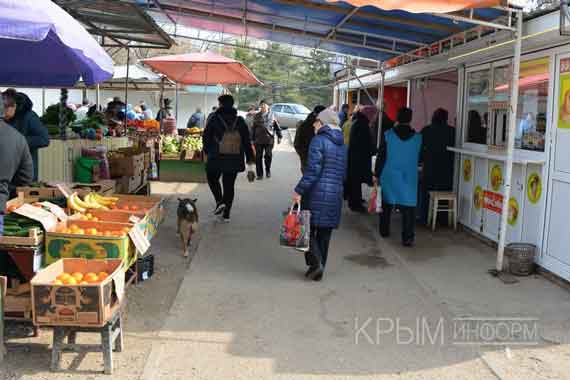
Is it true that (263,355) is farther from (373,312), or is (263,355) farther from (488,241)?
(488,241)

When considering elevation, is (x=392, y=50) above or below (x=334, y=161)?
above

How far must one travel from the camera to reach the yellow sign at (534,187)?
6902mm

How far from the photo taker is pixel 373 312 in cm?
563

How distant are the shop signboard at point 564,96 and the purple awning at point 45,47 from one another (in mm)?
4420

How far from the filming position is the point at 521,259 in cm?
679

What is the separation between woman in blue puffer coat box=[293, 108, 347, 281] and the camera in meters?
6.23

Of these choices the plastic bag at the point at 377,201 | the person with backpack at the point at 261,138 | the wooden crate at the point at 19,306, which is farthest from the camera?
the person with backpack at the point at 261,138

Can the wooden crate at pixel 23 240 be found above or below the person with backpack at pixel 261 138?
below

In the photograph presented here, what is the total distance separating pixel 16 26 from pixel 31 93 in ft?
80.7

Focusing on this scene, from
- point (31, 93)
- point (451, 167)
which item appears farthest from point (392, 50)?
point (31, 93)

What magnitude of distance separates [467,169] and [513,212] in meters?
1.69

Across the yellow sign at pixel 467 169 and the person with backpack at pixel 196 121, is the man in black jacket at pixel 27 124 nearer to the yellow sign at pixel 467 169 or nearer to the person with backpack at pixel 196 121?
the yellow sign at pixel 467 169

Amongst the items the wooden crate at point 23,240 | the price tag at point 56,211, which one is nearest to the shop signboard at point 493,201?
the price tag at point 56,211

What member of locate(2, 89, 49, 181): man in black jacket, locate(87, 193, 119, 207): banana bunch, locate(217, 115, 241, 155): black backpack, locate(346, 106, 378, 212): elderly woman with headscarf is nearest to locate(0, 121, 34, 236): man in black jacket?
locate(87, 193, 119, 207): banana bunch
